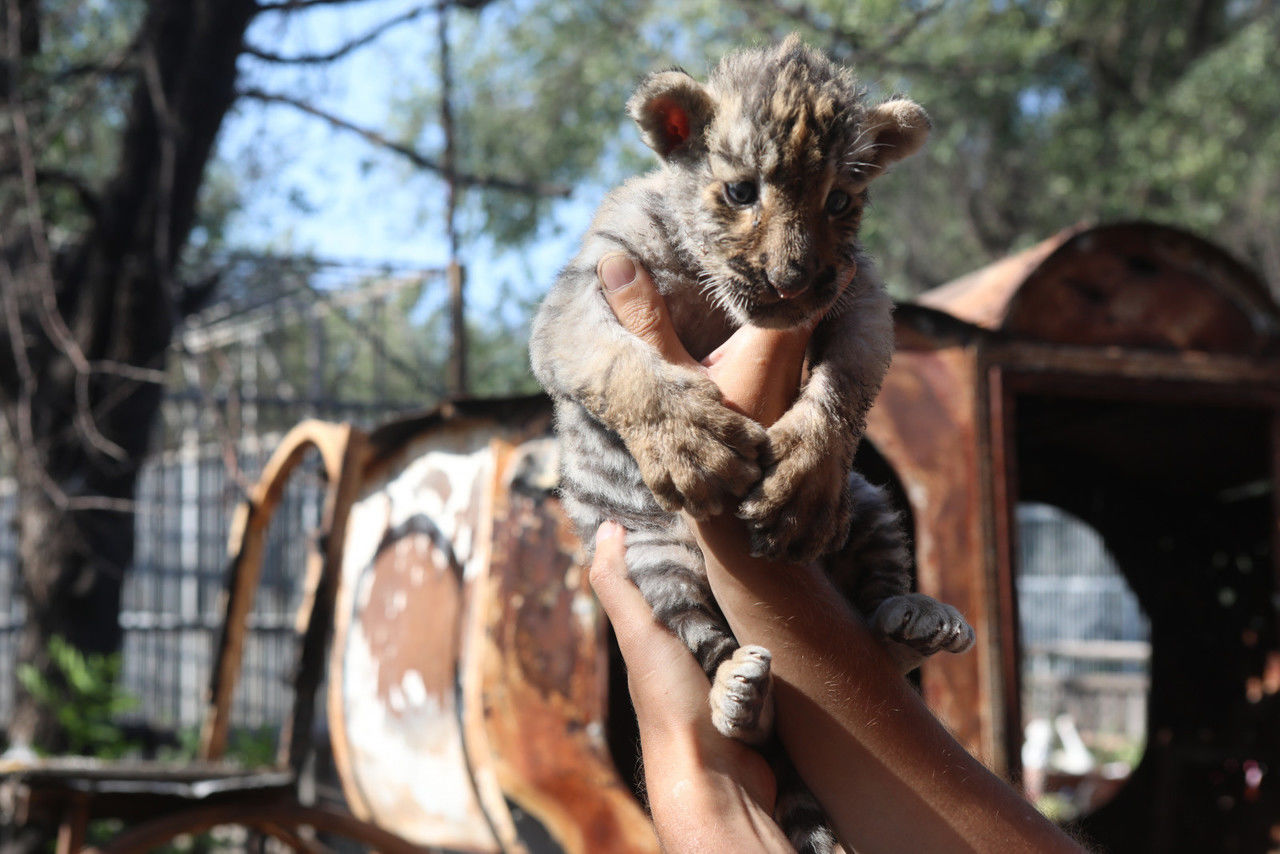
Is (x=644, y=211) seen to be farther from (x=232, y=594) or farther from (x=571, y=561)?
(x=232, y=594)

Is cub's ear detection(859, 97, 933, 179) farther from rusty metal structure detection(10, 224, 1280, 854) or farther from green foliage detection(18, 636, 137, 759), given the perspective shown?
green foliage detection(18, 636, 137, 759)

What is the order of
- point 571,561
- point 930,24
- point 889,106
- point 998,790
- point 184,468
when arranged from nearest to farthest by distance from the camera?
1. point 998,790
2. point 889,106
3. point 571,561
4. point 184,468
5. point 930,24

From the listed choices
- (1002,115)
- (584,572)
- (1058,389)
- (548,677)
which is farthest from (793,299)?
(1002,115)

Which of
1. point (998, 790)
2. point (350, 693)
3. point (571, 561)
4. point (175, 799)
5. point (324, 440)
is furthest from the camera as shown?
point (324, 440)

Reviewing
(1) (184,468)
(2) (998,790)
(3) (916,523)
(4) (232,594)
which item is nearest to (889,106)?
(2) (998,790)

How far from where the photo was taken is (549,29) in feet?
68.7

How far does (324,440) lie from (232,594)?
45.3 inches

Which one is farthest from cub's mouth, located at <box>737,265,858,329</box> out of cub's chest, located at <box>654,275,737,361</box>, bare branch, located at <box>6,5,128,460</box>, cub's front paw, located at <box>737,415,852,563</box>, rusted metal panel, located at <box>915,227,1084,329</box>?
bare branch, located at <box>6,5,128,460</box>

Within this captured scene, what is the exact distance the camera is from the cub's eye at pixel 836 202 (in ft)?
7.70

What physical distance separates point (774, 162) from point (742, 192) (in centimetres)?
10

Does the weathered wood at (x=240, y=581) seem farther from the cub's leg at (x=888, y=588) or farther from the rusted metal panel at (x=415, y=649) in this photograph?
the cub's leg at (x=888, y=588)

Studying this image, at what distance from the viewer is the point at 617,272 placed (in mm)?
2480

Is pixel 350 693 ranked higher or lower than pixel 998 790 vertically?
lower

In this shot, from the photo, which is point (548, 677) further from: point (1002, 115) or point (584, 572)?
point (1002, 115)
